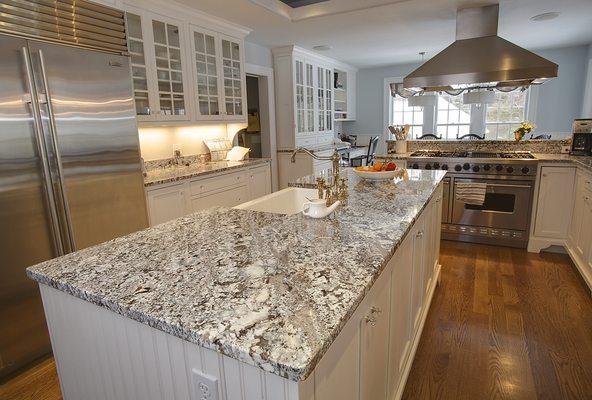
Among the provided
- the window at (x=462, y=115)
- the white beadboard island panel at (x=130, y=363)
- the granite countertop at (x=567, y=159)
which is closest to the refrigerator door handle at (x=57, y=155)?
the white beadboard island panel at (x=130, y=363)

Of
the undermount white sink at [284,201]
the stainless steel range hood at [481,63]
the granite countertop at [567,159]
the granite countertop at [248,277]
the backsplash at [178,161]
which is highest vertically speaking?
the stainless steel range hood at [481,63]

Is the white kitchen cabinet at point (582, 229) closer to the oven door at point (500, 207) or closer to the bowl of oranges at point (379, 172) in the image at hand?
the oven door at point (500, 207)

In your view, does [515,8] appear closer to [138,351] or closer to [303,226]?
[303,226]

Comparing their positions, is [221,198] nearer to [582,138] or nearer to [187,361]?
[187,361]

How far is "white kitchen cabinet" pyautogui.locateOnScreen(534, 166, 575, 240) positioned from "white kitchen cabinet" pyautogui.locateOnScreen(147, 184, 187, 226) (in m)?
3.33

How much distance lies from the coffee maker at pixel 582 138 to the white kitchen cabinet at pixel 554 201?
0.29 m

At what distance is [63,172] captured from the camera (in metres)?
2.10

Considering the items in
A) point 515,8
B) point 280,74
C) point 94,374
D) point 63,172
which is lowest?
point 94,374

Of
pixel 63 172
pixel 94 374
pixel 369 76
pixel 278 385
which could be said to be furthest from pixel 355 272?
pixel 369 76

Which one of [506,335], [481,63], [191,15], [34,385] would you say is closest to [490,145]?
[481,63]

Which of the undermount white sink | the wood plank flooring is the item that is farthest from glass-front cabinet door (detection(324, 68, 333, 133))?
the wood plank flooring

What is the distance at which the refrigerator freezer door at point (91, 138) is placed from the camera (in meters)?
2.04

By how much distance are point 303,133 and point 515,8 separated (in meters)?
2.91

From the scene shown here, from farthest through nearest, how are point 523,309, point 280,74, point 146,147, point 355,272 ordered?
point 280,74
point 146,147
point 523,309
point 355,272
